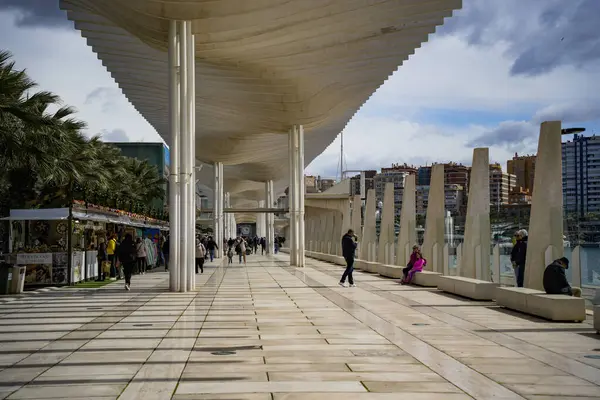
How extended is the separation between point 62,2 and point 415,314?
15058mm

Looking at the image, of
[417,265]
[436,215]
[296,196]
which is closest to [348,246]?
[417,265]

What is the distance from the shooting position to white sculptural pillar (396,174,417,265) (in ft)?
74.7

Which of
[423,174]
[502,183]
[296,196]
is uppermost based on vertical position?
[423,174]

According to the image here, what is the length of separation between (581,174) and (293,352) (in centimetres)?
759

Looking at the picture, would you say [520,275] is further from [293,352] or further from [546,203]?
[293,352]

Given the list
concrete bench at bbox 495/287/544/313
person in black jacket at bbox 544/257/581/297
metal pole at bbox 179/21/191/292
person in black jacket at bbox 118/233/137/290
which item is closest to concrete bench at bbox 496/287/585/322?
concrete bench at bbox 495/287/544/313

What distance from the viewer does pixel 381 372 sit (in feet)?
22.9

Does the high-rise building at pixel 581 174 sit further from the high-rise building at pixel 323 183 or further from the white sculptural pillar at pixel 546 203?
the high-rise building at pixel 323 183

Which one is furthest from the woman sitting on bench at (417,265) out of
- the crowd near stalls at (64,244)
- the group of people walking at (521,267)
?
the crowd near stalls at (64,244)

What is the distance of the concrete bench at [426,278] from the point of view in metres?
18.5

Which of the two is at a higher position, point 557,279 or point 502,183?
point 502,183

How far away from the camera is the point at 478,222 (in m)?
16.4

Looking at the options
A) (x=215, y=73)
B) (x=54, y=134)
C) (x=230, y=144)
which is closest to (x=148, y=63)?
(x=215, y=73)

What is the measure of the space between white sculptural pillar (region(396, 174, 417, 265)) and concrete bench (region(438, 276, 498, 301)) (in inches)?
207
